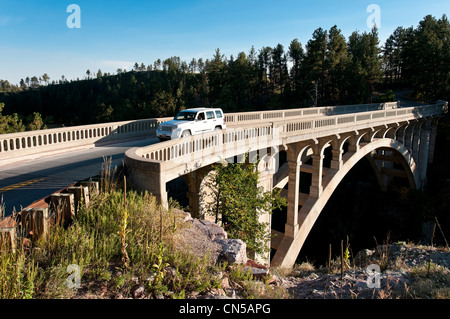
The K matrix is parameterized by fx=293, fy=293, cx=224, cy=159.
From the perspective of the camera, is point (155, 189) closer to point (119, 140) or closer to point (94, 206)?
point (94, 206)

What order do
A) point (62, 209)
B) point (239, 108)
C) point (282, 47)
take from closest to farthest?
1. point (62, 209)
2. point (239, 108)
3. point (282, 47)

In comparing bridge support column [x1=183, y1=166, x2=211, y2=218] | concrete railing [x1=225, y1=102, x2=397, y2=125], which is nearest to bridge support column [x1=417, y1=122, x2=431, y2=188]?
concrete railing [x1=225, y1=102, x2=397, y2=125]

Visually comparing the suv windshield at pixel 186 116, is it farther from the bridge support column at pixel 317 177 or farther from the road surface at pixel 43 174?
the bridge support column at pixel 317 177

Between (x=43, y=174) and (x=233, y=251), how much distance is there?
7.48 m

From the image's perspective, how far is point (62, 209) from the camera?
231 inches

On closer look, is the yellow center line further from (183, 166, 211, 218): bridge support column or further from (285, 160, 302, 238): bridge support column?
(285, 160, 302, 238): bridge support column

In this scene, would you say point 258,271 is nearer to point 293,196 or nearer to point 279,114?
point 293,196

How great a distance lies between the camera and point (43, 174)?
10.1 m

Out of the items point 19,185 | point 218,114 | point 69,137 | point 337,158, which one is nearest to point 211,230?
point 19,185

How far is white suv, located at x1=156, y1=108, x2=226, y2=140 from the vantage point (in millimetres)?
13641

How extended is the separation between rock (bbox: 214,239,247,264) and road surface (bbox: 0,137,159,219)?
166 inches
